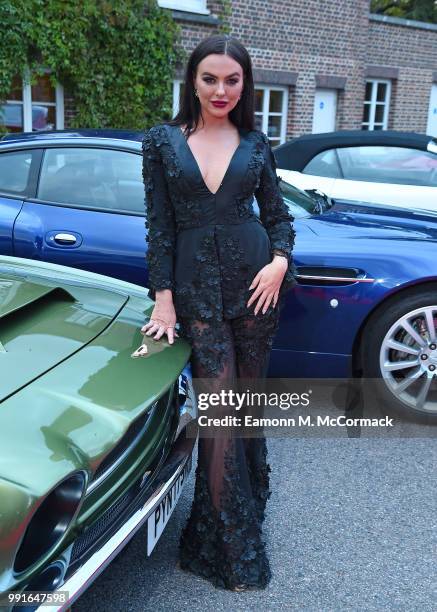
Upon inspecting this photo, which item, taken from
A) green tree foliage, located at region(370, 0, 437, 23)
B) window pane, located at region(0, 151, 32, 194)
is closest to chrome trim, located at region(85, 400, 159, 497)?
window pane, located at region(0, 151, 32, 194)

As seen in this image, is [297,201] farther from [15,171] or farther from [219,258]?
[219,258]

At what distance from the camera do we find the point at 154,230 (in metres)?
2.16

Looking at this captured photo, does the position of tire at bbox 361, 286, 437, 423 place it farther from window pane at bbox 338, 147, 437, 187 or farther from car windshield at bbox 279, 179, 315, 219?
window pane at bbox 338, 147, 437, 187

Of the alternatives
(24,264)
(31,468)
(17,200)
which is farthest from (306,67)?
(31,468)

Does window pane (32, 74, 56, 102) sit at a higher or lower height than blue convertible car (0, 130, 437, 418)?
higher

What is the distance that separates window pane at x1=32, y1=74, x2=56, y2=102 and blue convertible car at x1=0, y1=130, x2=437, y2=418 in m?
5.67

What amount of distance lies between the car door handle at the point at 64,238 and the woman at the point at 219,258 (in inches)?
56.9

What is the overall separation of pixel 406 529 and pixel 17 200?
8.71 feet

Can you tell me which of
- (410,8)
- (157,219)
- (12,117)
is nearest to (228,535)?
(157,219)

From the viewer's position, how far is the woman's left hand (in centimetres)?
218

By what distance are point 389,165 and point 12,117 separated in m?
5.47

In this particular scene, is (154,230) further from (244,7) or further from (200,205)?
(244,7)

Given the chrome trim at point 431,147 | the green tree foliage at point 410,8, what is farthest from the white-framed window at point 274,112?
the green tree foliage at point 410,8

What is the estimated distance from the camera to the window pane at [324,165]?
19.2 ft
